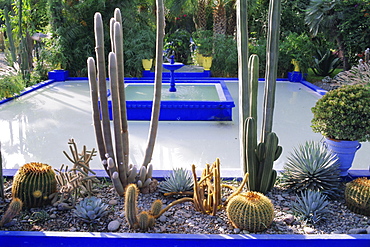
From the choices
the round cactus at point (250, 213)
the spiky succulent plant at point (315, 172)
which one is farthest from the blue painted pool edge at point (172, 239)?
the spiky succulent plant at point (315, 172)

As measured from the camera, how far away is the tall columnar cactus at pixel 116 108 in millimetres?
3096

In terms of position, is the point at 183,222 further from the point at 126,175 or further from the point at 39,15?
the point at 39,15

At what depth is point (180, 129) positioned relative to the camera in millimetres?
6820

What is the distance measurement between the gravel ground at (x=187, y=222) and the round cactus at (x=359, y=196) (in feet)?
0.18

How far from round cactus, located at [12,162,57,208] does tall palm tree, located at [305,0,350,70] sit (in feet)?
35.0

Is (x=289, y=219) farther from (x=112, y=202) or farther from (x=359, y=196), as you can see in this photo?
(x=112, y=202)

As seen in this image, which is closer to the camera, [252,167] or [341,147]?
[252,167]

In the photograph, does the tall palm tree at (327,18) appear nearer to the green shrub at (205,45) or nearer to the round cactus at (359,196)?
the green shrub at (205,45)

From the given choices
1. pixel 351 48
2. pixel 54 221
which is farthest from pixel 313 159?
pixel 351 48

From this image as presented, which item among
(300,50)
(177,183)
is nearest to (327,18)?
(300,50)

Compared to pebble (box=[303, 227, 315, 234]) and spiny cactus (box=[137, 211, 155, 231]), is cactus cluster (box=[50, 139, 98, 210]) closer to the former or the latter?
spiny cactus (box=[137, 211, 155, 231])

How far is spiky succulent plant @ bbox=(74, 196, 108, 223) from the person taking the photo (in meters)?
2.94

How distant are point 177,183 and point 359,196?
154 centimetres

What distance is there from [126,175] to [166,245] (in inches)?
36.8
